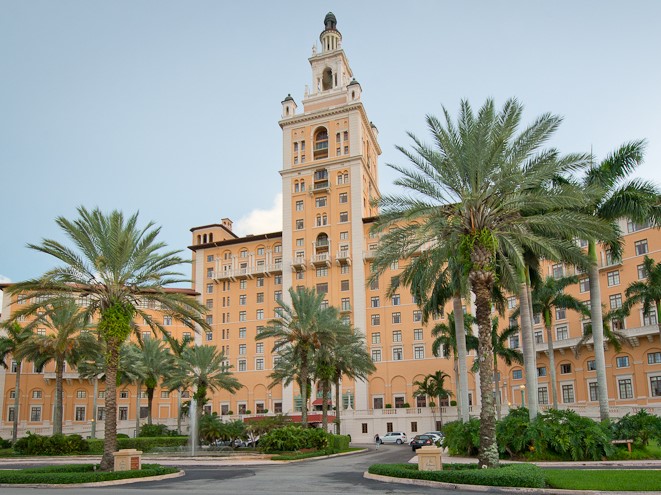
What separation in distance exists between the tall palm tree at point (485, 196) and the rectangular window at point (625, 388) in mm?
39740

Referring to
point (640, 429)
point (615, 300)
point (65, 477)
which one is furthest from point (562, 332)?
point (65, 477)

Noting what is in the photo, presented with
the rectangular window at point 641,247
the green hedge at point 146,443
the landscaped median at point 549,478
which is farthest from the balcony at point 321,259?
the landscaped median at point 549,478

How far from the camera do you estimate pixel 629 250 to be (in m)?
62.6

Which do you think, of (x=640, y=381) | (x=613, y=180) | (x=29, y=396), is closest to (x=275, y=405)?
(x=29, y=396)

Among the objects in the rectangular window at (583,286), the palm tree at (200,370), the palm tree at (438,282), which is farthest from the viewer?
the rectangular window at (583,286)

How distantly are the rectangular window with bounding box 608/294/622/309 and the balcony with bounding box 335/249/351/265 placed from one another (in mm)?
31437

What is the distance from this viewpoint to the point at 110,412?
27.6 meters

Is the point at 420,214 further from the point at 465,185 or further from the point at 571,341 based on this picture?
the point at 571,341

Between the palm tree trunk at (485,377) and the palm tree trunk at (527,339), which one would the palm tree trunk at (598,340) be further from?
the palm tree trunk at (485,377)

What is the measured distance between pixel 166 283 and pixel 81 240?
14.5 ft

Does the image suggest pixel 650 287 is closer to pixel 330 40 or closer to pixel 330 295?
pixel 330 295

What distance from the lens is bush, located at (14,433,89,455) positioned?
43000mm

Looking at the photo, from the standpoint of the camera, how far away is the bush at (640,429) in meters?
26.7

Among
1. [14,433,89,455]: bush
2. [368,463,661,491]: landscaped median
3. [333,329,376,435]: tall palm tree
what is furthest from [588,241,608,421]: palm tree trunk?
[14,433,89,455]: bush
